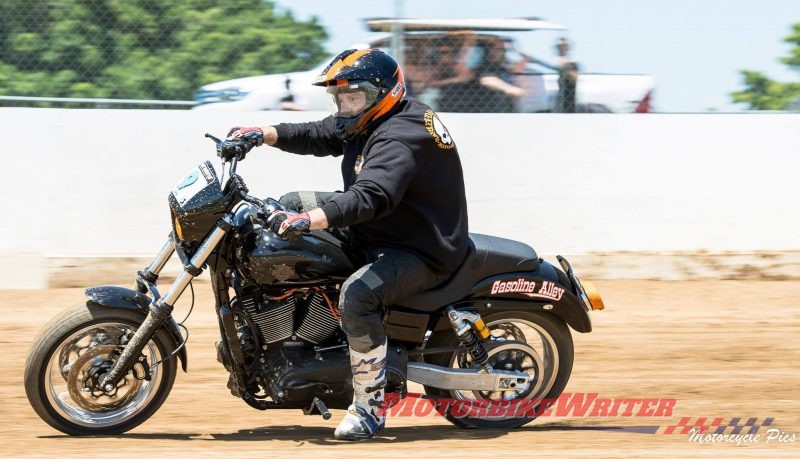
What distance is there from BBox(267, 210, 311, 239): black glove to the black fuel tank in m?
0.26

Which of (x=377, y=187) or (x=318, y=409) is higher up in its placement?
(x=377, y=187)

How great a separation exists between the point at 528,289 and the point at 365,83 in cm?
132

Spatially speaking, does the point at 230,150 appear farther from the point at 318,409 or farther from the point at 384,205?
the point at 318,409

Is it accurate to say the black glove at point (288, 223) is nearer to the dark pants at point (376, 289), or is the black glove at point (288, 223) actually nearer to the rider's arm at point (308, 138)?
the dark pants at point (376, 289)

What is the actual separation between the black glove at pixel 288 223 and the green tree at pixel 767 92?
20.7ft

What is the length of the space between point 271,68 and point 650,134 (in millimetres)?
3334

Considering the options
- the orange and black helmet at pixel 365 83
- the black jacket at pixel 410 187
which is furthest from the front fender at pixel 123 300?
the orange and black helmet at pixel 365 83

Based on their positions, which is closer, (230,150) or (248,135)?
(230,150)

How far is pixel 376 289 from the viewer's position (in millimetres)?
5430

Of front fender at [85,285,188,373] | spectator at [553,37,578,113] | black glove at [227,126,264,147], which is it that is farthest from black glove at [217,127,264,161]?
spectator at [553,37,578,113]

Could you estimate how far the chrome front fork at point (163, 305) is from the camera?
5316mm

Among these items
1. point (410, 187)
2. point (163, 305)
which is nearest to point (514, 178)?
point (410, 187)

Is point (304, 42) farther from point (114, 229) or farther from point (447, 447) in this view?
point (447, 447)

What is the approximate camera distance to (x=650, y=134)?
397 inches
